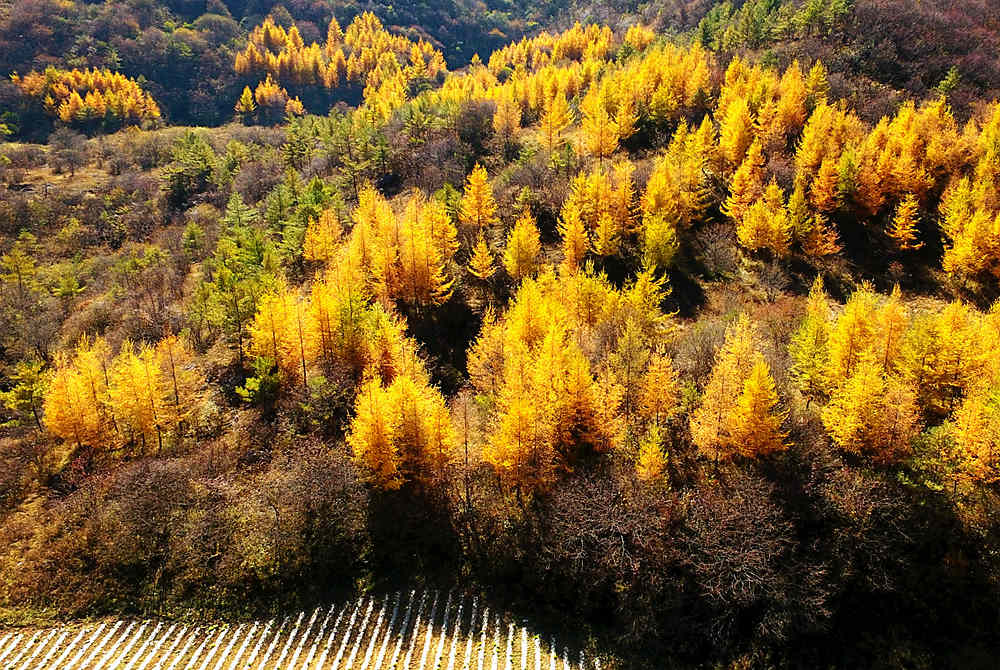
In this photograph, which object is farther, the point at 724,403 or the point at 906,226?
the point at 906,226

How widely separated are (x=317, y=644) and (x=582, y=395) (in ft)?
70.0

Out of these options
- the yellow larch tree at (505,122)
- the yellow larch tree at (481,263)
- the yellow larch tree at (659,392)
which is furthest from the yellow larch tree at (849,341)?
the yellow larch tree at (505,122)

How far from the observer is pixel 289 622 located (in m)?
32.0

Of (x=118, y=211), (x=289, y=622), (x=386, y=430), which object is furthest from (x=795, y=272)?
(x=118, y=211)

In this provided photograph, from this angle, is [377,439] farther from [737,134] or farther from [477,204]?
[737,134]

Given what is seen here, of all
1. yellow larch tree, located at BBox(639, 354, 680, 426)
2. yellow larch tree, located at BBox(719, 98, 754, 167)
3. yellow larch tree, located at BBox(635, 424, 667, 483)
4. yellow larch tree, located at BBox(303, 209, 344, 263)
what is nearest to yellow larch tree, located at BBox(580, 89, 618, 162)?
yellow larch tree, located at BBox(719, 98, 754, 167)

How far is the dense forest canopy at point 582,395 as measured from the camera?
32000 millimetres

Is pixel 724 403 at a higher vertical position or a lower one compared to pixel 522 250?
higher

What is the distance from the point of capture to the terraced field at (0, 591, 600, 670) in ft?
96.1

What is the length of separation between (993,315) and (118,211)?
11831 cm

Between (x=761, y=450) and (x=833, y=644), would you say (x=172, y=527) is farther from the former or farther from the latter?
(x=833, y=644)

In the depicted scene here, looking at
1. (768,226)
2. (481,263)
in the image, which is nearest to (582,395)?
(481,263)

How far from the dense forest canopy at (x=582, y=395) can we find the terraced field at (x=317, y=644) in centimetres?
163

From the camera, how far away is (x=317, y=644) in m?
30.6
